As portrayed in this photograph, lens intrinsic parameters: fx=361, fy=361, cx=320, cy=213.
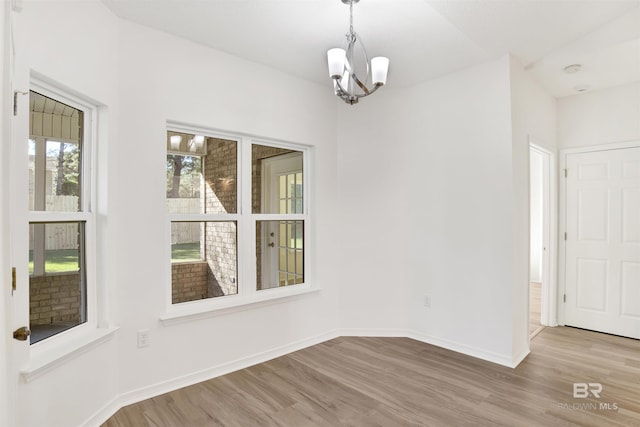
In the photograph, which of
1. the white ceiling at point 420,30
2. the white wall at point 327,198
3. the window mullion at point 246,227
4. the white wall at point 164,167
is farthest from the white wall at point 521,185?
the window mullion at point 246,227

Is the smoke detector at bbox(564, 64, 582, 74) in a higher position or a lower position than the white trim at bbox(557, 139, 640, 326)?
higher

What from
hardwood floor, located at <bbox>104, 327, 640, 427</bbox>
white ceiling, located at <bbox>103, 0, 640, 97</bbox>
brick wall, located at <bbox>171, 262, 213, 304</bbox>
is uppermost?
white ceiling, located at <bbox>103, 0, 640, 97</bbox>

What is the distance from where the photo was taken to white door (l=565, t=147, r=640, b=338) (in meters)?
3.74

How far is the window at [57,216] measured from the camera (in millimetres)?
2078

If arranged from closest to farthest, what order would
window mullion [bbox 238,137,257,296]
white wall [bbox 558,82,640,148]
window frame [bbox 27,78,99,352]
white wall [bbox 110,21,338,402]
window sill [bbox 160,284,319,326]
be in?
window frame [bbox 27,78,99,352] < white wall [bbox 110,21,338,402] < window sill [bbox 160,284,319,326] < window mullion [bbox 238,137,257,296] < white wall [bbox 558,82,640,148]

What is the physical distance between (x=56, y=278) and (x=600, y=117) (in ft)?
16.9

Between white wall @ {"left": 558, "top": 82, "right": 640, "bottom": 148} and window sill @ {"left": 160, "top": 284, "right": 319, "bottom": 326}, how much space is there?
3408 mm

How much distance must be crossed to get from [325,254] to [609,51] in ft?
10.2

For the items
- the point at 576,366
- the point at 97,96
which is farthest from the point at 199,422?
the point at 576,366

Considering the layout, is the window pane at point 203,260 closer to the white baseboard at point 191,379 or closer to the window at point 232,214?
the window at point 232,214

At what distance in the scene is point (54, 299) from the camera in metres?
2.19

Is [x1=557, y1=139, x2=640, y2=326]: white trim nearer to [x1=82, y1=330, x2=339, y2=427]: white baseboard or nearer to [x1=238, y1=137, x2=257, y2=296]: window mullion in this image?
[x1=82, y1=330, x2=339, y2=427]: white baseboard

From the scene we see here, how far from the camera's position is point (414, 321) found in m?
3.82

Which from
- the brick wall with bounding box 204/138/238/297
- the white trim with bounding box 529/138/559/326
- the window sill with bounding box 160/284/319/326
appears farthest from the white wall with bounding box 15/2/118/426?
the white trim with bounding box 529/138/559/326
